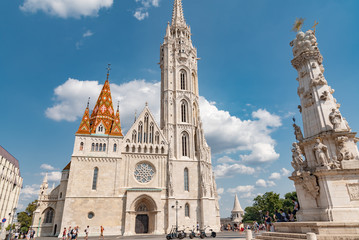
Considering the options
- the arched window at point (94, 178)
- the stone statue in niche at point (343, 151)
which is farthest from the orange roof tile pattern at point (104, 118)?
the stone statue in niche at point (343, 151)

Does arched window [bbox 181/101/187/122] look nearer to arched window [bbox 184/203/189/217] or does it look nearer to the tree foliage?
arched window [bbox 184/203/189/217]

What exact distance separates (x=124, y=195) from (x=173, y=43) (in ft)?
85.0

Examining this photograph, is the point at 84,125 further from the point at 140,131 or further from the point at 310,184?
the point at 310,184

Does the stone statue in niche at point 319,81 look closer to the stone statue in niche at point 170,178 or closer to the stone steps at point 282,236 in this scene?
the stone steps at point 282,236

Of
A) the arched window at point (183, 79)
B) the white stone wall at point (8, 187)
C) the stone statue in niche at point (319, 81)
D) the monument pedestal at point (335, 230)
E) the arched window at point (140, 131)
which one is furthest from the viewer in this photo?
the white stone wall at point (8, 187)

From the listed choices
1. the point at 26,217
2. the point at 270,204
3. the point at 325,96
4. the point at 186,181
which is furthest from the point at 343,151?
the point at 26,217

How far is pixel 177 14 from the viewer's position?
146 feet

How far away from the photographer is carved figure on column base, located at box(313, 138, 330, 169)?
9.50m

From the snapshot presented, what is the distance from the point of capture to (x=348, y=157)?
9.58m

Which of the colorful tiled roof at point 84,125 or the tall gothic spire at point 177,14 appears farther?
the tall gothic spire at point 177,14

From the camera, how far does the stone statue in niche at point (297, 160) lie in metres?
10.3

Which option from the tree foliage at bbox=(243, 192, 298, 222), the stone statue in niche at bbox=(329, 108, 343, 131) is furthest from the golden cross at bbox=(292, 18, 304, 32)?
the tree foliage at bbox=(243, 192, 298, 222)

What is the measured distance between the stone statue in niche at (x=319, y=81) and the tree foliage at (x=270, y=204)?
3066 centimetres

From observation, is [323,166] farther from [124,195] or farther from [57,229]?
[57,229]
